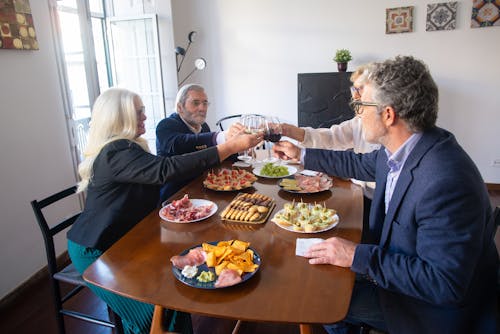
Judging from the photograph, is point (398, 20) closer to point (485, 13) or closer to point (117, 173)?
point (485, 13)

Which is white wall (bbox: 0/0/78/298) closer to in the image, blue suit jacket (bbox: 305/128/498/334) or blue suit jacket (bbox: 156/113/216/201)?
blue suit jacket (bbox: 156/113/216/201)

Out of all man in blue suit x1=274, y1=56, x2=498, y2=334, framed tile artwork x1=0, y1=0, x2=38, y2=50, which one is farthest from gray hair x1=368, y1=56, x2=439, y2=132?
framed tile artwork x1=0, y1=0, x2=38, y2=50

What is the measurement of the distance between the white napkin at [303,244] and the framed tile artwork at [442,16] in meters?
3.65

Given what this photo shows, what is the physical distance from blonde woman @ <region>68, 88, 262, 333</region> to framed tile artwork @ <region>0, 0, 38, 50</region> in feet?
3.36

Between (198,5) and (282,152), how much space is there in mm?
3354

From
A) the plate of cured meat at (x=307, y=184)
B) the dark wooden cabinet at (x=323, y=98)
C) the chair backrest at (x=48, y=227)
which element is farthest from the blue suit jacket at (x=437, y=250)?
the dark wooden cabinet at (x=323, y=98)

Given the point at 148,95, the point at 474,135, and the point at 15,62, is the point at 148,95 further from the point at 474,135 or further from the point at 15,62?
the point at 474,135

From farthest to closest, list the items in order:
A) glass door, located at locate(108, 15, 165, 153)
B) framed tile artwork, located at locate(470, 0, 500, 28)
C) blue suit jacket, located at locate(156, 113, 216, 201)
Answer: glass door, located at locate(108, 15, 165, 153)
framed tile artwork, located at locate(470, 0, 500, 28)
blue suit jacket, located at locate(156, 113, 216, 201)

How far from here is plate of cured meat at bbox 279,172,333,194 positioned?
1853 mm

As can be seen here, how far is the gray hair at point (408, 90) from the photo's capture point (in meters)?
1.17

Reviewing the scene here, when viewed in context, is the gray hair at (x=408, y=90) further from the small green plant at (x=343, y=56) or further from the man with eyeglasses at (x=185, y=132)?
the small green plant at (x=343, y=56)

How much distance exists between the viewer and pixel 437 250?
1.04 metres

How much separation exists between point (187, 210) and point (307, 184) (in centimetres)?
67

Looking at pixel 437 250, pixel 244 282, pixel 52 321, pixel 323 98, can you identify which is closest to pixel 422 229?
pixel 437 250
